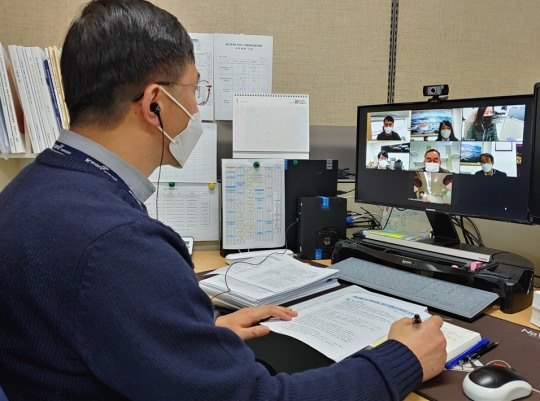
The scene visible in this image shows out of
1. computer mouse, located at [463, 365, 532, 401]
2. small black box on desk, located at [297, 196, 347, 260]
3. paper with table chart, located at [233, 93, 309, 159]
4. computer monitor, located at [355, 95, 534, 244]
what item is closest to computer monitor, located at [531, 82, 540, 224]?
computer monitor, located at [355, 95, 534, 244]

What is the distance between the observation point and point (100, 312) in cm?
53

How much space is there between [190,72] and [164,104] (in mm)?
92

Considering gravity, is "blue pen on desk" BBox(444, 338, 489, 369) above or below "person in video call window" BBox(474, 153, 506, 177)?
below

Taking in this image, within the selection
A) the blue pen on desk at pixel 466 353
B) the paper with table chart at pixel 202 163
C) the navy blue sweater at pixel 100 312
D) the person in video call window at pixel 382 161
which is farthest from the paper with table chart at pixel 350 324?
the paper with table chart at pixel 202 163

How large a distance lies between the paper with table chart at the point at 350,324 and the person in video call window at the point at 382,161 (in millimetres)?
496

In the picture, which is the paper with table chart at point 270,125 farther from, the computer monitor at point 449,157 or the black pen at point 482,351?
the black pen at point 482,351

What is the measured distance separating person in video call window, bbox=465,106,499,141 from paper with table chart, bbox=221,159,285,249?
642 mm

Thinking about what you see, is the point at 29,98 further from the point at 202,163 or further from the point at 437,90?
the point at 437,90

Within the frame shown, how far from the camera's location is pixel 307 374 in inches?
27.7

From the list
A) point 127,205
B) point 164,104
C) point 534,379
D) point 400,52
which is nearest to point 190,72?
point 164,104

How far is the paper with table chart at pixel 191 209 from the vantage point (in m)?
1.66

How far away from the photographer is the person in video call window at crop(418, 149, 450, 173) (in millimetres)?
1326

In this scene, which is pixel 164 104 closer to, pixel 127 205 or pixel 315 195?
pixel 127 205

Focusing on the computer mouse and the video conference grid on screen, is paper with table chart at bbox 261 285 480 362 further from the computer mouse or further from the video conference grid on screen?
the video conference grid on screen
